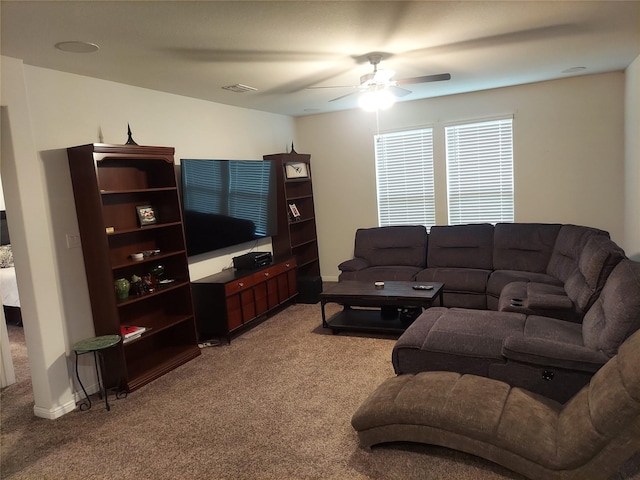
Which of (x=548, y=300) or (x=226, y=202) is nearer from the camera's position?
(x=548, y=300)

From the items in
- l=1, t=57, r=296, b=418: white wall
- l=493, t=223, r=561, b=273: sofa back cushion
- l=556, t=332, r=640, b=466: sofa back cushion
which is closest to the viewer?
l=556, t=332, r=640, b=466: sofa back cushion

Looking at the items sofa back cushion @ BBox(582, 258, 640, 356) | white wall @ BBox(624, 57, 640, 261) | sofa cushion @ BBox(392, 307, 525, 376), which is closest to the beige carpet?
sofa cushion @ BBox(392, 307, 525, 376)

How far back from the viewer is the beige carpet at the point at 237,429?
239 cm

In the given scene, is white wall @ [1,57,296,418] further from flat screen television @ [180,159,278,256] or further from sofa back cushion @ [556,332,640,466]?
sofa back cushion @ [556,332,640,466]

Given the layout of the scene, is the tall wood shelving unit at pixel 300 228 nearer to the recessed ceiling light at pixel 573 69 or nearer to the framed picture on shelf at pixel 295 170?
the framed picture on shelf at pixel 295 170

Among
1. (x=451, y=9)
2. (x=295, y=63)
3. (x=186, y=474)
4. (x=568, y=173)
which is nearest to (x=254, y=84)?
(x=295, y=63)

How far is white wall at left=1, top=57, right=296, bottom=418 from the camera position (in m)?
3.03

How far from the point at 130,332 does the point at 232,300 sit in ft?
3.62

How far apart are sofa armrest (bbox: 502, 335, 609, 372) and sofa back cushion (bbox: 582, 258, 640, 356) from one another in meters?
0.11

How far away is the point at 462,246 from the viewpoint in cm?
530

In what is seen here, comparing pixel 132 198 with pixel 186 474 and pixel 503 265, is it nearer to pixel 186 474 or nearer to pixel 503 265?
pixel 186 474

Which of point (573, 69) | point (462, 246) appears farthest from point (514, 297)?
point (573, 69)

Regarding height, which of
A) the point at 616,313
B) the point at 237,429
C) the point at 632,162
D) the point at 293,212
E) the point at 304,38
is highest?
the point at 304,38

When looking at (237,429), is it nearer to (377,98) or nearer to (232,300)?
(232,300)
